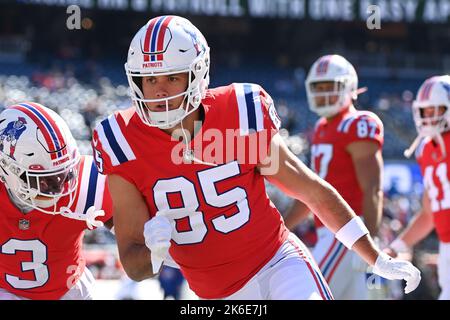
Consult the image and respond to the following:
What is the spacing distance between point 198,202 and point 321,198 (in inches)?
18.9

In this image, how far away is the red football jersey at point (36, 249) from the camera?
11.9 feet

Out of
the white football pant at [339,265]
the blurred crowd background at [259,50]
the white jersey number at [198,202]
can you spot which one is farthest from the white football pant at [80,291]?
the blurred crowd background at [259,50]

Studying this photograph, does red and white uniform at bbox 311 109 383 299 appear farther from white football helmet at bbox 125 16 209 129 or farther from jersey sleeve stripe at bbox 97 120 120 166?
jersey sleeve stripe at bbox 97 120 120 166

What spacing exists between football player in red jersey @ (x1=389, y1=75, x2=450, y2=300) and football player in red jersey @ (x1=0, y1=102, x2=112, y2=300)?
2352mm

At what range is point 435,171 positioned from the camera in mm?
5613

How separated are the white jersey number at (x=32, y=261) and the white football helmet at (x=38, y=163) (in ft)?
0.55

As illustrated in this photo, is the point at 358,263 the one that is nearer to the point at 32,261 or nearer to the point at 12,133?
the point at 32,261

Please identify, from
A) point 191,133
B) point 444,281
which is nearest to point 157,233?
point 191,133

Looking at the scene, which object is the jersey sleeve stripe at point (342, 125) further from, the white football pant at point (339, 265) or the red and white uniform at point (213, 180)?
the red and white uniform at point (213, 180)

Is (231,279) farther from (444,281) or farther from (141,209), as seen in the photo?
(444,281)

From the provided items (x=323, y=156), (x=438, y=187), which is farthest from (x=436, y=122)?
(x=323, y=156)

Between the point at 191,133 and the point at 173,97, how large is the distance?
213 millimetres

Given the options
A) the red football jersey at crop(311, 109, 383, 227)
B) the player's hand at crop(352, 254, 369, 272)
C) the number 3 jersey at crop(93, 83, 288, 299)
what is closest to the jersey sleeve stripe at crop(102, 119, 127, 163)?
the number 3 jersey at crop(93, 83, 288, 299)

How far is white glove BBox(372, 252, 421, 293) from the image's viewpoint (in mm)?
3164
